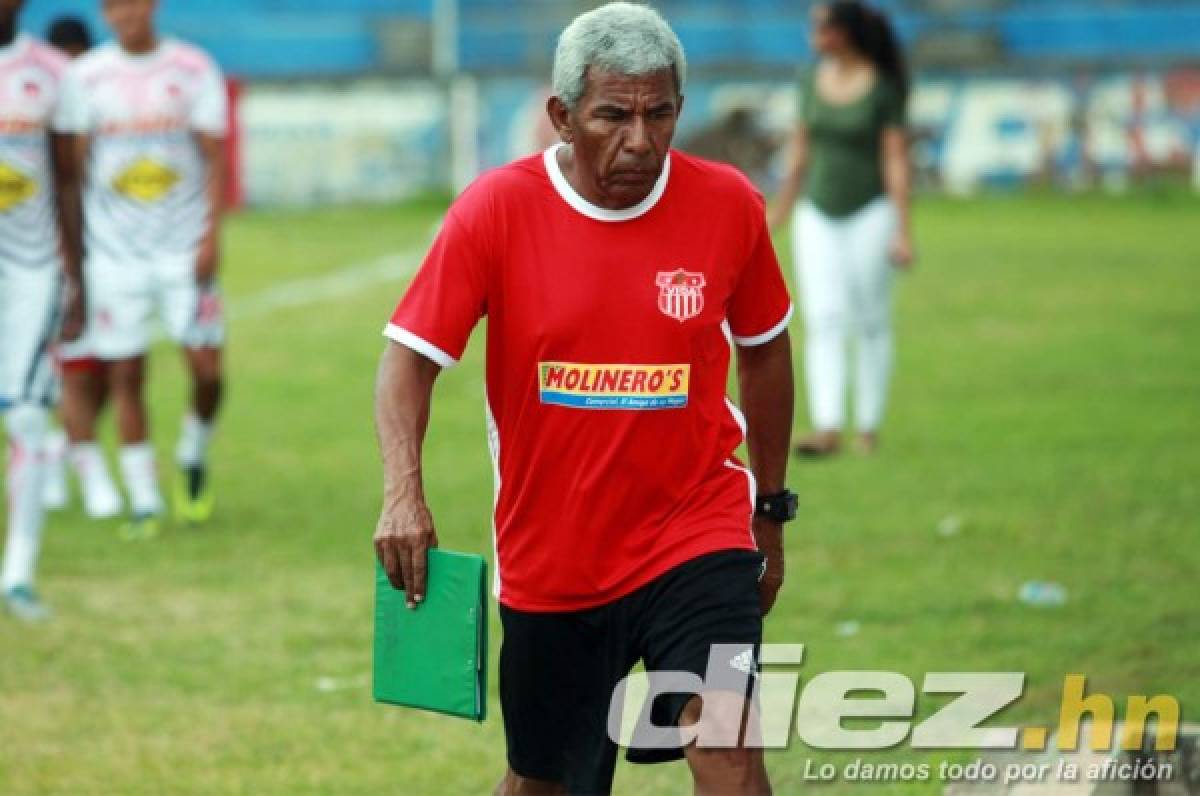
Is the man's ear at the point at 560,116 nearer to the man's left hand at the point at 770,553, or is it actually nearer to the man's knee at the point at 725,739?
the man's left hand at the point at 770,553

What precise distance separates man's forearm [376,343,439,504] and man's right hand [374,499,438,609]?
1.3 inches

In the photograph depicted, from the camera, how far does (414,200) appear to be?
36906 millimetres

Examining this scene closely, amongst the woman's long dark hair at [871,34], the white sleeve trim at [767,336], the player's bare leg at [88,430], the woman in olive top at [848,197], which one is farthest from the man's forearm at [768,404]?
the woman's long dark hair at [871,34]

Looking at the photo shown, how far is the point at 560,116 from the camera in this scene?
553 cm

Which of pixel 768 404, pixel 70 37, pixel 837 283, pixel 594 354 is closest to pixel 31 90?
pixel 70 37

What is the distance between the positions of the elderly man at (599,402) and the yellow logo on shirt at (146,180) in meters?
6.46

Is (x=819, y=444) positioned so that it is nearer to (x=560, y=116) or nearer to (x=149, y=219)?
(x=149, y=219)

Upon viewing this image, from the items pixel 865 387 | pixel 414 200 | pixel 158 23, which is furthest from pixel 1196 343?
pixel 158 23

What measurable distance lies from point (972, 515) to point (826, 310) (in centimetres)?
228

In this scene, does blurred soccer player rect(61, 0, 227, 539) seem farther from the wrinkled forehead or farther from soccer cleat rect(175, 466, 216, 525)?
the wrinkled forehead

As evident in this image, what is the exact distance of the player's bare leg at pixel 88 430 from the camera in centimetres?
1252

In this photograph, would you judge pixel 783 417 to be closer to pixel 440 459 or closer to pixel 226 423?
pixel 440 459

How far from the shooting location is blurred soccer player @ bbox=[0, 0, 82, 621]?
32.3 ft

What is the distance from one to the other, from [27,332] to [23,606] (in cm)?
112
